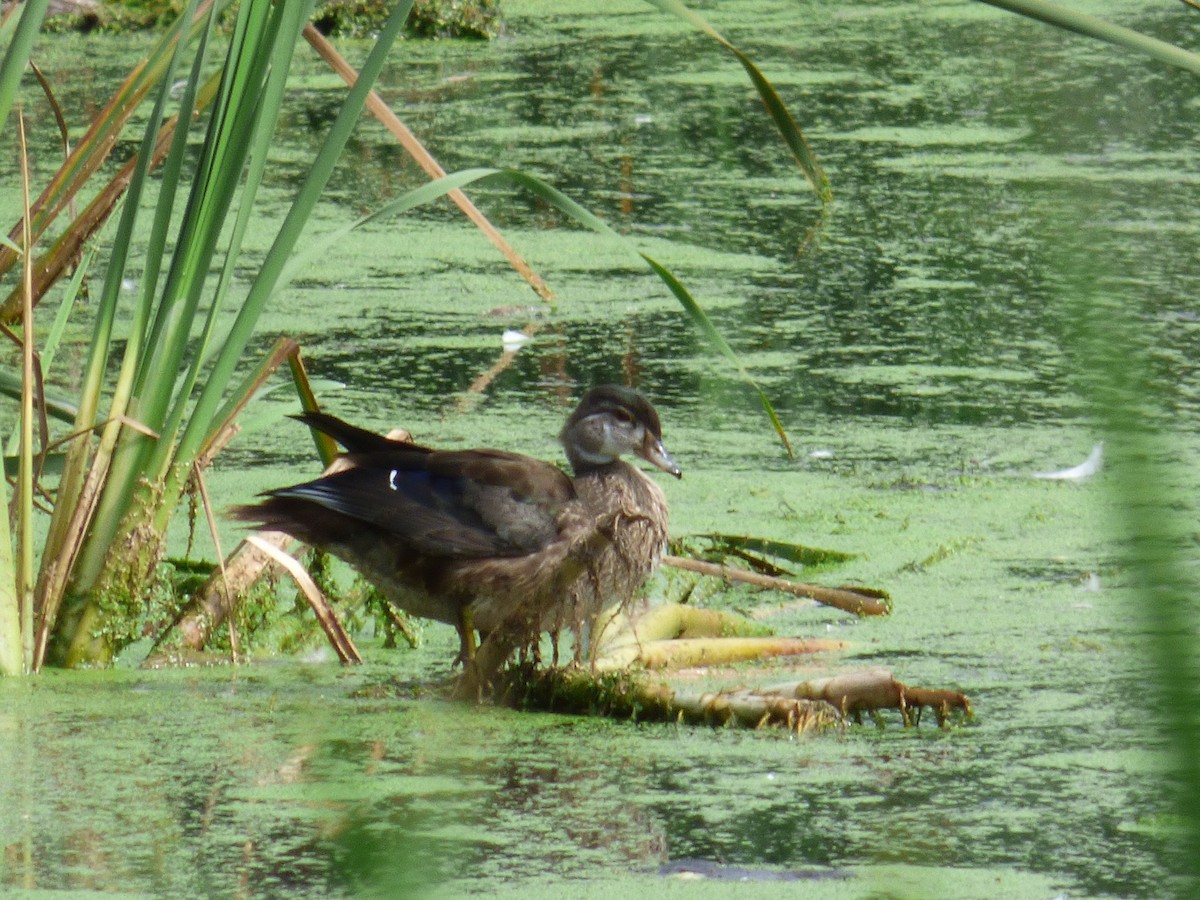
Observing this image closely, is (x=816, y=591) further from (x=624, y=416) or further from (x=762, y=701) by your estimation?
(x=762, y=701)

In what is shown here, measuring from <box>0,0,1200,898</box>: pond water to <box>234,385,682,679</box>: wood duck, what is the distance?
0.19m

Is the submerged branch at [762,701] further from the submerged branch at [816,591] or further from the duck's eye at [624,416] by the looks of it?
the duck's eye at [624,416]

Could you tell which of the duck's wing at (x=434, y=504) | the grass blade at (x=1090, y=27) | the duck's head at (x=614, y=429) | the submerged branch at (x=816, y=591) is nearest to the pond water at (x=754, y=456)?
the submerged branch at (x=816, y=591)

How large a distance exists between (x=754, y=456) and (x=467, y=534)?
1.42 m

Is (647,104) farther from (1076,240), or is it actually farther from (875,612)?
(1076,240)

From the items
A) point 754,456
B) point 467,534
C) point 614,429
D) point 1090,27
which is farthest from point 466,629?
point 1090,27

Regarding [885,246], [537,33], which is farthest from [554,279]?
[537,33]

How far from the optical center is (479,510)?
3297 mm

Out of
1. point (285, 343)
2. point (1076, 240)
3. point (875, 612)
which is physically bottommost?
point (875, 612)

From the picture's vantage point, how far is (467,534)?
10.8ft

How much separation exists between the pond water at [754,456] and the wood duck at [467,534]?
7.6 inches

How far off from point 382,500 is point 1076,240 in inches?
113

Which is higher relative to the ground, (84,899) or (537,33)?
(537,33)

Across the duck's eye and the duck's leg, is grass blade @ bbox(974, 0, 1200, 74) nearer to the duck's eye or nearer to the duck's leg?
the duck's leg
